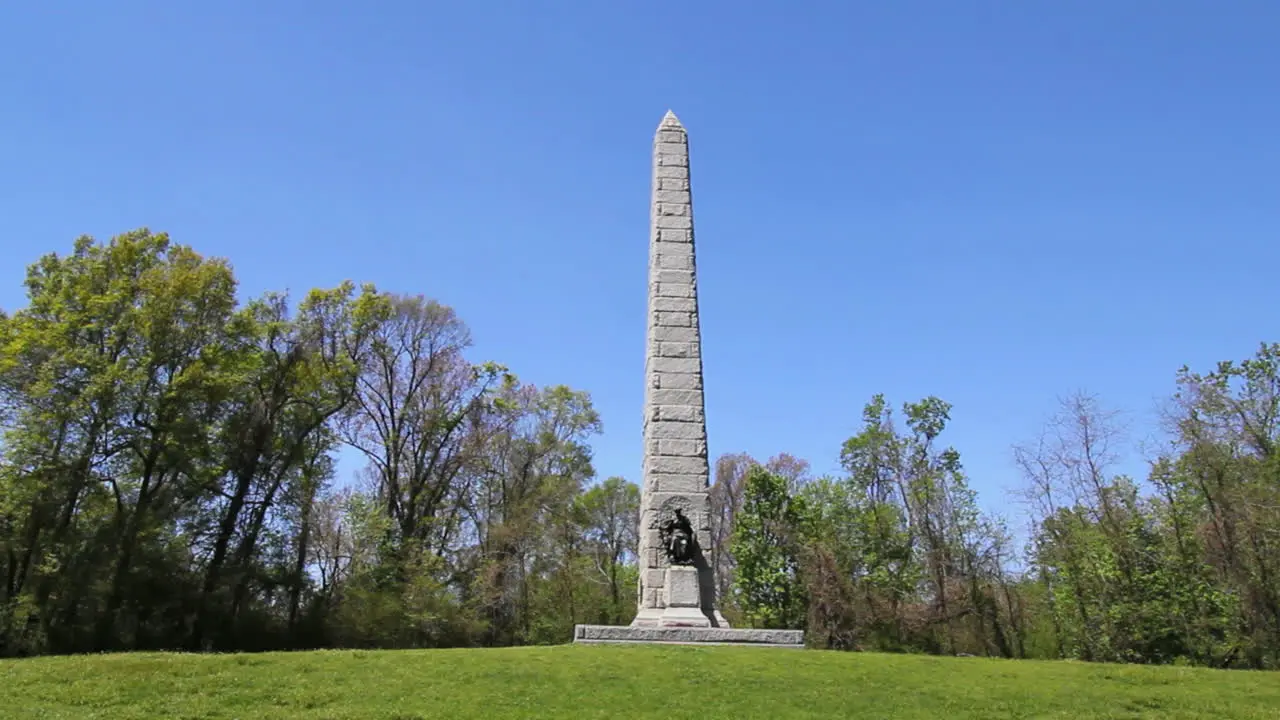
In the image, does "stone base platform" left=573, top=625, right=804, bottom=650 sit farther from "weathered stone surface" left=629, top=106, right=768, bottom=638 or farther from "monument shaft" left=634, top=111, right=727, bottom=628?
"monument shaft" left=634, top=111, right=727, bottom=628

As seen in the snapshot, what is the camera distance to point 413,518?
32.3 m

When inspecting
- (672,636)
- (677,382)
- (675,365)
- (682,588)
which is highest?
(675,365)

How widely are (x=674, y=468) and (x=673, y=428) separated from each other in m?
0.84

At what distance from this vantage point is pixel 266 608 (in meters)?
27.3

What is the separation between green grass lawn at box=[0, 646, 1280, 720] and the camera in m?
10.8

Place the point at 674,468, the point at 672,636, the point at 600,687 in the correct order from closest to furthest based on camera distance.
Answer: the point at 600,687, the point at 672,636, the point at 674,468

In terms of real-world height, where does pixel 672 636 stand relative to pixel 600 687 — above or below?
above

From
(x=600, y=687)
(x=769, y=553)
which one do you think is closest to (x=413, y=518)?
(x=769, y=553)

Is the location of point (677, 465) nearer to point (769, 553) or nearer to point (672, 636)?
point (672, 636)

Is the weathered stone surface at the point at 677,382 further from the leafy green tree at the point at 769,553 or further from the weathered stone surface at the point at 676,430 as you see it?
the leafy green tree at the point at 769,553

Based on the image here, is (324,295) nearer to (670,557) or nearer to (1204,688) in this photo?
(670,557)

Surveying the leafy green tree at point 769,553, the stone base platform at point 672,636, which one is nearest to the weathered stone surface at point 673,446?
the stone base platform at point 672,636

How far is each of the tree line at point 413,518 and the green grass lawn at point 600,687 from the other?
5.28 meters

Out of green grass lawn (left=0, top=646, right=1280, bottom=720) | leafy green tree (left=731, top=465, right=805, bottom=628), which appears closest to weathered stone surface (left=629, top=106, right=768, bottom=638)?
green grass lawn (left=0, top=646, right=1280, bottom=720)
